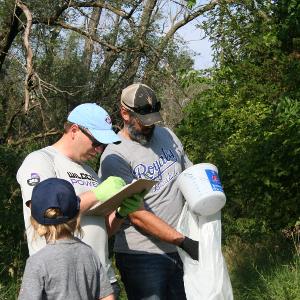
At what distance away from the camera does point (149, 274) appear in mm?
3766

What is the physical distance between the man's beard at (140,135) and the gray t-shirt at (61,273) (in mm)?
1181

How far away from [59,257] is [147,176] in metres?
1.22

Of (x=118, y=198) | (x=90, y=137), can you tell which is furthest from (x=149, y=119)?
(x=118, y=198)

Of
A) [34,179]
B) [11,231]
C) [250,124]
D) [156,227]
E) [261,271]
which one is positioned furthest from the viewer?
[250,124]

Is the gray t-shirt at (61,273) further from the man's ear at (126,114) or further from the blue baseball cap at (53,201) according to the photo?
the man's ear at (126,114)

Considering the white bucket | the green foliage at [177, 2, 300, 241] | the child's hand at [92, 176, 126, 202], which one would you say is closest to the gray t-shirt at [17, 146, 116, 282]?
the child's hand at [92, 176, 126, 202]

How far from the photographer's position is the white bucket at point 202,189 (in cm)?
372

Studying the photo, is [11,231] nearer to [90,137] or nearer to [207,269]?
[207,269]

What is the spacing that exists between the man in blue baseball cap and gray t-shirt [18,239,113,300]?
301mm

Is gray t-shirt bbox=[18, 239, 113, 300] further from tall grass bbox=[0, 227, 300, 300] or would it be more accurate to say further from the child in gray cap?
tall grass bbox=[0, 227, 300, 300]

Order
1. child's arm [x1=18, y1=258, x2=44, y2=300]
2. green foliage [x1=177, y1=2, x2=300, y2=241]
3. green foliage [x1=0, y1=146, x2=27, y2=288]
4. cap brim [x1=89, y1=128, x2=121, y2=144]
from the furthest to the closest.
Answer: green foliage [x1=177, y1=2, x2=300, y2=241] → green foliage [x1=0, y1=146, x2=27, y2=288] → cap brim [x1=89, y1=128, x2=121, y2=144] → child's arm [x1=18, y1=258, x2=44, y2=300]

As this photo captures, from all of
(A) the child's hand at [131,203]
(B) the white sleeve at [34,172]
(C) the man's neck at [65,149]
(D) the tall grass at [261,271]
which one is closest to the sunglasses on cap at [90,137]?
Result: (C) the man's neck at [65,149]

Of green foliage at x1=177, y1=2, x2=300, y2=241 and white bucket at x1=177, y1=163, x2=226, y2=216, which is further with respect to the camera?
green foliage at x1=177, y1=2, x2=300, y2=241

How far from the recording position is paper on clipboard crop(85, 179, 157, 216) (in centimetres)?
312
